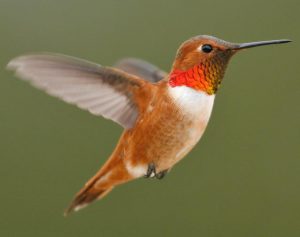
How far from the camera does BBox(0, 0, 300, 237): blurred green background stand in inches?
104

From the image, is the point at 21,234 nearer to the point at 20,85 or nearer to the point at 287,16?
the point at 20,85

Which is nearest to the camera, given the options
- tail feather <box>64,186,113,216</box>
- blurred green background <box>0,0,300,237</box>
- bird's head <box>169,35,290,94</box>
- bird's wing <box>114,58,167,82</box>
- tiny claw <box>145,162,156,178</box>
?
bird's head <box>169,35,290,94</box>

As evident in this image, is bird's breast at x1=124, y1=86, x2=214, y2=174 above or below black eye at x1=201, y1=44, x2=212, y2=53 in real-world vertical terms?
below

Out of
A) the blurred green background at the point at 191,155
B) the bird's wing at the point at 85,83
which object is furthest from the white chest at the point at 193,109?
the blurred green background at the point at 191,155

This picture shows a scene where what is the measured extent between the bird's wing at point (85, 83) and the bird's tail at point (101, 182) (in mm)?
138

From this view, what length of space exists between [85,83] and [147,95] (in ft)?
0.43

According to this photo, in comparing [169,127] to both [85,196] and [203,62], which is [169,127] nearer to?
[203,62]

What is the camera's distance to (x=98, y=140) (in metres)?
2.73

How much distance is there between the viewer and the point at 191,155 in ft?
8.52

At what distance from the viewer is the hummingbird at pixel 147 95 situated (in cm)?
94

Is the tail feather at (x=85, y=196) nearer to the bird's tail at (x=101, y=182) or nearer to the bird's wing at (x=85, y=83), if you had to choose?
the bird's tail at (x=101, y=182)

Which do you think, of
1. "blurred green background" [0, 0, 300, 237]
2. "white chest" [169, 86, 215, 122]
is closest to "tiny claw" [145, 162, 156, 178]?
"white chest" [169, 86, 215, 122]

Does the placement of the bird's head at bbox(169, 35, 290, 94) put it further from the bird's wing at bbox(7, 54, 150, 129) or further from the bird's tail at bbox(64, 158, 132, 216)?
the bird's tail at bbox(64, 158, 132, 216)

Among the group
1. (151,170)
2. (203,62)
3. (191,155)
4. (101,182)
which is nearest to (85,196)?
(101,182)
